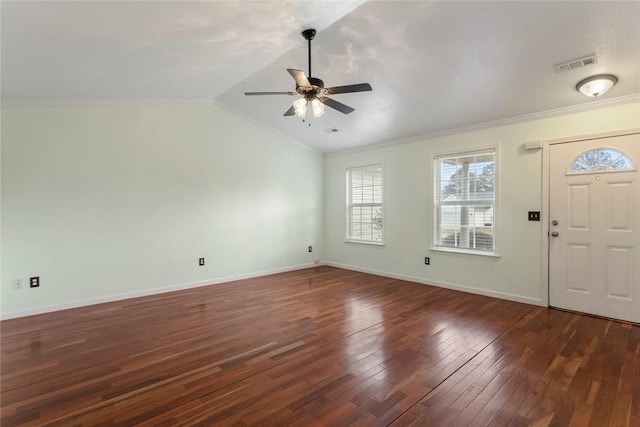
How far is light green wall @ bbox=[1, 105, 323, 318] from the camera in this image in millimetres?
3557

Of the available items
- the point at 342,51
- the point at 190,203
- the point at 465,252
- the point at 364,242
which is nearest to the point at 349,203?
the point at 364,242

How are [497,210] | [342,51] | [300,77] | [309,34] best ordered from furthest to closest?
[497,210]
[342,51]
[309,34]
[300,77]

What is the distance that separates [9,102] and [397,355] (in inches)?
193

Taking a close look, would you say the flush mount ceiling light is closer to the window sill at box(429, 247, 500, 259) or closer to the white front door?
the white front door

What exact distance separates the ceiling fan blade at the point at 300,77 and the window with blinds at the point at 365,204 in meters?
3.41

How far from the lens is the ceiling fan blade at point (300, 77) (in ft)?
7.44

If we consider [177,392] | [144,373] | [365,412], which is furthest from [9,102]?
[365,412]

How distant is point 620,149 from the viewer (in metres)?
3.30

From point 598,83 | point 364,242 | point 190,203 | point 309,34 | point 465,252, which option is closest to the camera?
point 309,34

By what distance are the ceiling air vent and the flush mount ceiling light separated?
0.25 metres

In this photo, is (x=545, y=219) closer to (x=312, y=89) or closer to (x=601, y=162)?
(x=601, y=162)

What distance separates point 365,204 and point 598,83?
3680mm

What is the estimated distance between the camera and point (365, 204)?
5.95 m

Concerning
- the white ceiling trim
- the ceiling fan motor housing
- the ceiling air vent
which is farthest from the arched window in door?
the ceiling fan motor housing
